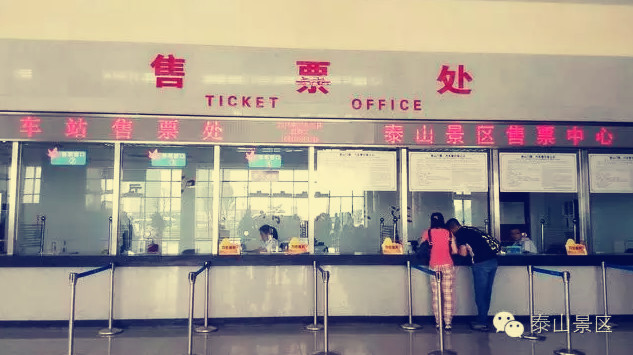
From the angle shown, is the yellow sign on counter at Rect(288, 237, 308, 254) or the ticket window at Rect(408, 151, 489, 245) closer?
the yellow sign on counter at Rect(288, 237, 308, 254)

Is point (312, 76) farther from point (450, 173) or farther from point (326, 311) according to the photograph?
point (326, 311)

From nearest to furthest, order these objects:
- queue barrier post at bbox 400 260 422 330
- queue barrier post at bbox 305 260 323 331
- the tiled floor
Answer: the tiled floor, queue barrier post at bbox 305 260 323 331, queue barrier post at bbox 400 260 422 330

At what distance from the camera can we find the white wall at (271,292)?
224 inches

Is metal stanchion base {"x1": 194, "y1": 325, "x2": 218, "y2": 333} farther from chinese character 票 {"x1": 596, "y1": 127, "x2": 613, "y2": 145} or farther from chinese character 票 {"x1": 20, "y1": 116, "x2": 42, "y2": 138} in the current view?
chinese character 票 {"x1": 596, "y1": 127, "x2": 613, "y2": 145}

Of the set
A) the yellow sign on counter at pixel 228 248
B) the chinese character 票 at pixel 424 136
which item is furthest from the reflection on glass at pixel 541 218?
the yellow sign on counter at pixel 228 248

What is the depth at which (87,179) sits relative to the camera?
7172 mm

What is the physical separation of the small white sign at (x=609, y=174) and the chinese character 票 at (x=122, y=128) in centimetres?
564

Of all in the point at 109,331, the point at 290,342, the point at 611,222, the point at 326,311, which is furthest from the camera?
the point at 611,222

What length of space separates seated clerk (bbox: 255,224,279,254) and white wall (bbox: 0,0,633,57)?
2.28 metres

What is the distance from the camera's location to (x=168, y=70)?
604 cm

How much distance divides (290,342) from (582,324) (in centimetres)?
338

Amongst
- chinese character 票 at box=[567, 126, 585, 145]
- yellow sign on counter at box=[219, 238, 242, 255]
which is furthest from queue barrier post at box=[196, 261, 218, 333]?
chinese character 票 at box=[567, 126, 585, 145]

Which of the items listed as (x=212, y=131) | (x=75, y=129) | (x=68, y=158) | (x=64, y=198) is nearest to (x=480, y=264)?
(x=212, y=131)

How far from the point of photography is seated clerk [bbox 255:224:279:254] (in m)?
6.28
